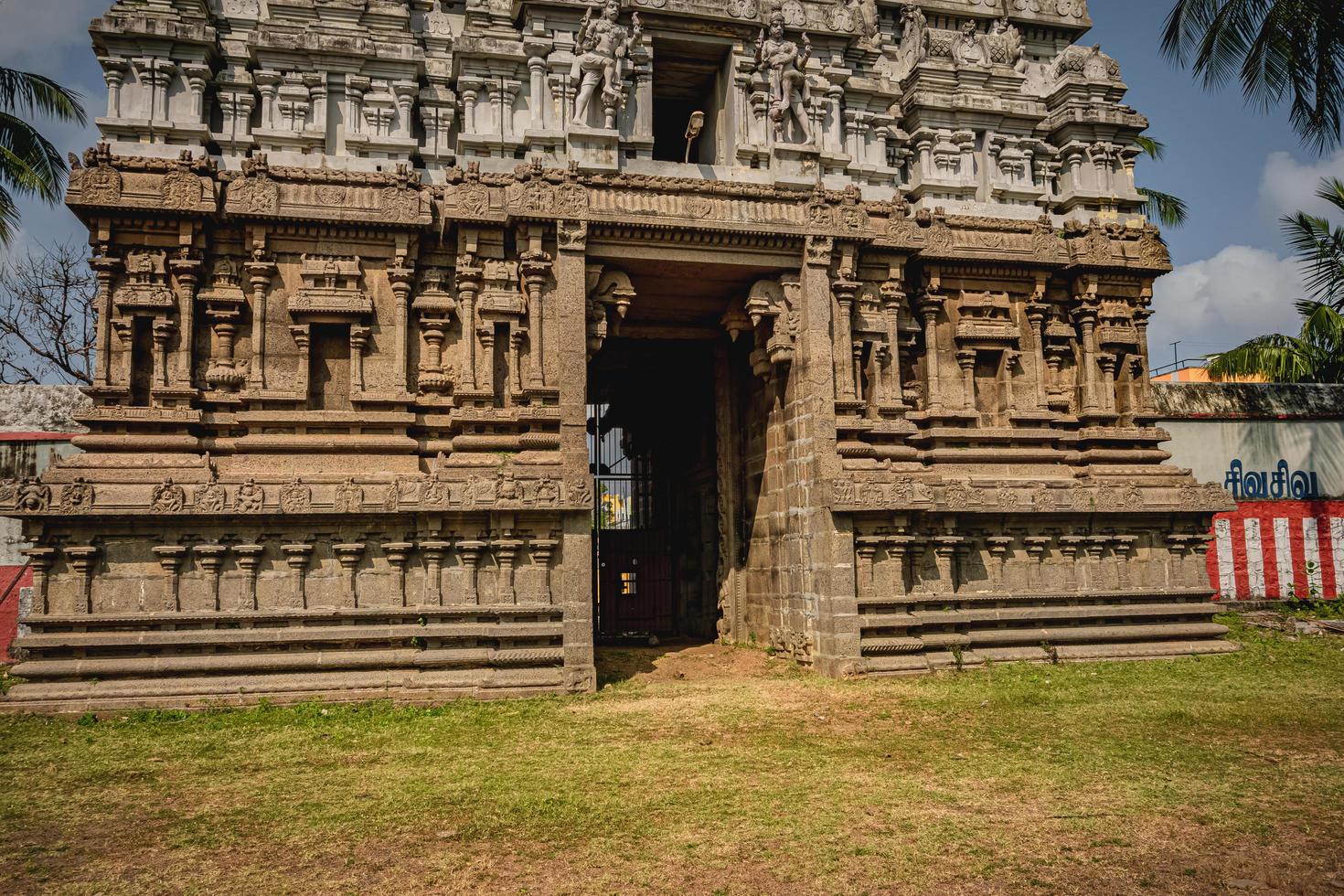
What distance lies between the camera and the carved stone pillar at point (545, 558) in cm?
1231

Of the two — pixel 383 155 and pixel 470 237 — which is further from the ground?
pixel 383 155

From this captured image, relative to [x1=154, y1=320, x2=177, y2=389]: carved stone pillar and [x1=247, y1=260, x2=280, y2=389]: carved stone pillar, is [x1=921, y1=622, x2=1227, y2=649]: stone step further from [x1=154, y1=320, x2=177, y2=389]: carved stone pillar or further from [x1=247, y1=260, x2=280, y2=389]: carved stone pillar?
[x1=154, y1=320, x2=177, y2=389]: carved stone pillar

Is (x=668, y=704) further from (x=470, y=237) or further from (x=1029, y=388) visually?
(x=1029, y=388)

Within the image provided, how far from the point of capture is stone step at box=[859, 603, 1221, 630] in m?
13.1

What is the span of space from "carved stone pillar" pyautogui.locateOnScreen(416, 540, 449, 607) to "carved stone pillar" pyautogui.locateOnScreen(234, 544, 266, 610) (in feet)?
6.89

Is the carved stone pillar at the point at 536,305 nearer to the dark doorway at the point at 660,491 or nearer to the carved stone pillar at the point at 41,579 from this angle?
the dark doorway at the point at 660,491

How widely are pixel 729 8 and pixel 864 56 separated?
9.86ft

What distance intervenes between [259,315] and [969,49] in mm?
13754

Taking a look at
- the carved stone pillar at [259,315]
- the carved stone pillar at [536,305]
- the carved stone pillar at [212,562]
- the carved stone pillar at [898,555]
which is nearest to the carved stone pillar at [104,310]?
the carved stone pillar at [259,315]

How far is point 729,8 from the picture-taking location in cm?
1533

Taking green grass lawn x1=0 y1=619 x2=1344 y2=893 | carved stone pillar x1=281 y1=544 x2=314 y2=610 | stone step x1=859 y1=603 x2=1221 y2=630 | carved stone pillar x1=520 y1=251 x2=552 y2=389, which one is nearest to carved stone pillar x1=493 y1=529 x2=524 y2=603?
green grass lawn x1=0 y1=619 x2=1344 y2=893

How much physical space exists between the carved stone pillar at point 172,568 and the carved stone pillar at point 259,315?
2611mm

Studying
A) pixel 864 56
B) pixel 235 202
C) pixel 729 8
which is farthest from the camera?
pixel 864 56

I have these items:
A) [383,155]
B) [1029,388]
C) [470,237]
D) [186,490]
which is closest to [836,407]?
[1029,388]
